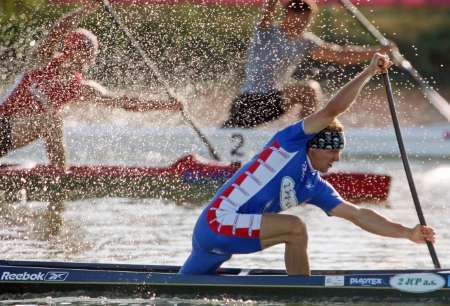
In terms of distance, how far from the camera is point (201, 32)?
20062 millimetres

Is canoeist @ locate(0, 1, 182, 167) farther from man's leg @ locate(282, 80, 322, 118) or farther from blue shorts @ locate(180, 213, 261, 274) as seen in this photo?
blue shorts @ locate(180, 213, 261, 274)

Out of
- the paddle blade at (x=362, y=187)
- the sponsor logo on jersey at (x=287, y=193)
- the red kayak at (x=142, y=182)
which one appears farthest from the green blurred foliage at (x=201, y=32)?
the sponsor logo on jersey at (x=287, y=193)

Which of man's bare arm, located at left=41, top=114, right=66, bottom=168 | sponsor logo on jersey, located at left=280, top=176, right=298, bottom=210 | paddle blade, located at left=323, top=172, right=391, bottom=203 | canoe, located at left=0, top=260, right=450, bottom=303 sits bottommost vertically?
man's bare arm, located at left=41, top=114, right=66, bottom=168

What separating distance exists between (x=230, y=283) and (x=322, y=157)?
3.20 feet

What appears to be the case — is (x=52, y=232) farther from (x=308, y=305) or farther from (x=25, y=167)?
(x=308, y=305)

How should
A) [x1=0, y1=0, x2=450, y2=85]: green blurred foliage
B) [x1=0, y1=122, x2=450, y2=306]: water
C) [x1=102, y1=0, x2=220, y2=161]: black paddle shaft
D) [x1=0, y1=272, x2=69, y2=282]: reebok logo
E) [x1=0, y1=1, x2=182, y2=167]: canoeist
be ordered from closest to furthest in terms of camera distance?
[x1=0, y1=272, x2=69, y2=282]: reebok logo, [x1=0, y1=122, x2=450, y2=306]: water, [x1=0, y1=1, x2=182, y2=167]: canoeist, [x1=102, y1=0, x2=220, y2=161]: black paddle shaft, [x1=0, y1=0, x2=450, y2=85]: green blurred foliage

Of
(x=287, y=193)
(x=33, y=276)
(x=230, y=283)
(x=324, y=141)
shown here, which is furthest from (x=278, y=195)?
(x=33, y=276)

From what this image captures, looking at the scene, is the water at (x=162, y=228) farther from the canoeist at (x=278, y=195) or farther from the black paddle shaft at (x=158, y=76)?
the canoeist at (x=278, y=195)

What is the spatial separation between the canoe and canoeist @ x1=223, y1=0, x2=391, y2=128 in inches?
239

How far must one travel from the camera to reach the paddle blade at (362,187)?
14.3 meters

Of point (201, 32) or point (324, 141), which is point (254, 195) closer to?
point (324, 141)

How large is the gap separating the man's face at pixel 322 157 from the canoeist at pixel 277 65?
610cm

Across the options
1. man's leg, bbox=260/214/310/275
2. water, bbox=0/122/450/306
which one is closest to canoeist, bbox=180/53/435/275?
man's leg, bbox=260/214/310/275

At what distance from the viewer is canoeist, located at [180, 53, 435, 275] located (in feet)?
29.3
